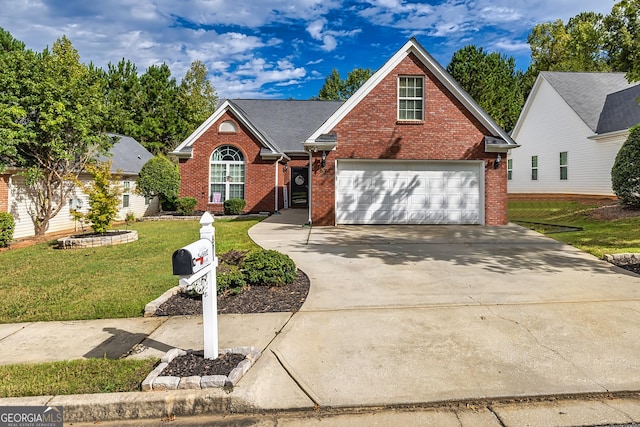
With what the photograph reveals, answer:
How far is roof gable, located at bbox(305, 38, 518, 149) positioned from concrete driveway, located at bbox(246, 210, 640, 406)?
6.44 m

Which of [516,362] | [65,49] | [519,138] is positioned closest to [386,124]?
[516,362]

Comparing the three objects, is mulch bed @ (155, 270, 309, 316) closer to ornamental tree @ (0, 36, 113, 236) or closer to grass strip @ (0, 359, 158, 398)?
grass strip @ (0, 359, 158, 398)

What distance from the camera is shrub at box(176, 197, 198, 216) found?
1919 cm

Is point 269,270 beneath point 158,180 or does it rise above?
beneath

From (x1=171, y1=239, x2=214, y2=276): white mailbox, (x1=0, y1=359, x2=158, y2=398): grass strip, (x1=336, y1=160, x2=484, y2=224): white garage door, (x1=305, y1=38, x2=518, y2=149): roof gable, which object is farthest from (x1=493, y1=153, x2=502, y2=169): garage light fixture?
(x1=0, y1=359, x2=158, y2=398): grass strip

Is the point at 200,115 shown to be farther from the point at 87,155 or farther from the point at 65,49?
the point at 87,155

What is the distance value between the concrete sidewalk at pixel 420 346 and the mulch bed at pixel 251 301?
217 mm

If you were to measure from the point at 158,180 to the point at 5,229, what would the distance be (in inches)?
335

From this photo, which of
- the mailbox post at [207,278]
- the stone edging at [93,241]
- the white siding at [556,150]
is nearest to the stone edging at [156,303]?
the mailbox post at [207,278]

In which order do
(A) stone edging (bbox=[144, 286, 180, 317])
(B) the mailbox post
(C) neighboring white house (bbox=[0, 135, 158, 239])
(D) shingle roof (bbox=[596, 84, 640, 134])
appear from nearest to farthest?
(B) the mailbox post → (A) stone edging (bbox=[144, 286, 180, 317]) → (C) neighboring white house (bbox=[0, 135, 158, 239]) → (D) shingle roof (bbox=[596, 84, 640, 134])

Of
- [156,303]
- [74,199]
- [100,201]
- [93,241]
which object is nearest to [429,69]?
[100,201]

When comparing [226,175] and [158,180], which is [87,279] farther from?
[226,175]

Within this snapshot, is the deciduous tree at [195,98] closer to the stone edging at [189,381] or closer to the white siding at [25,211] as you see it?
the white siding at [25,211]

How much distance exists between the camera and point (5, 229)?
1140 centimetres
